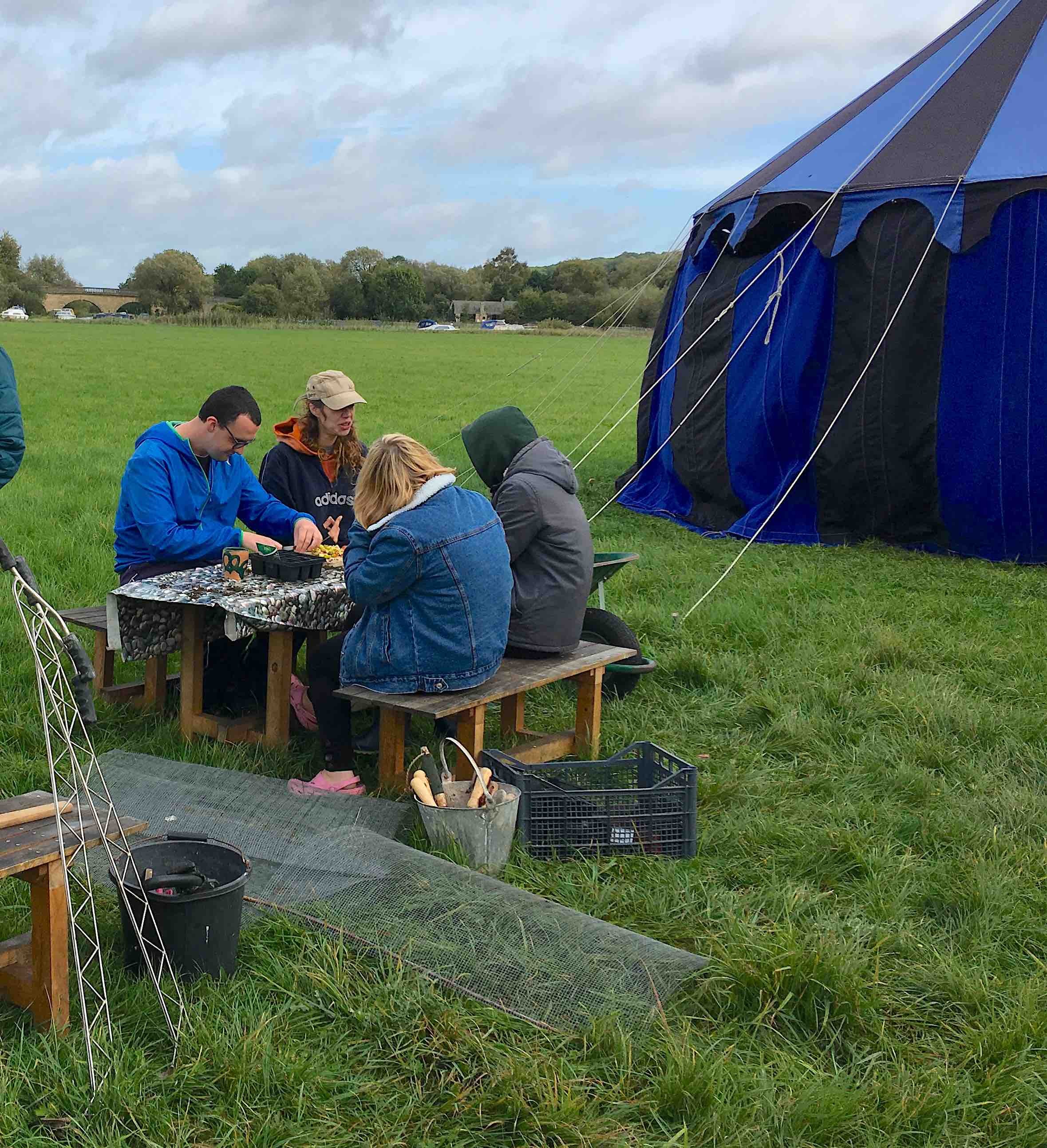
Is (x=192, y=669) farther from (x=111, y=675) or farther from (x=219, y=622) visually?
(x=111, y=675)

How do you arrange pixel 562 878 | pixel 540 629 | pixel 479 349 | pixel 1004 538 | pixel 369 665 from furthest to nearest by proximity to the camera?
1. pixel 479 349
2. pixel 1004 538
3. pixel 540 629
4. pixel 369 665
5. pixel 562 878

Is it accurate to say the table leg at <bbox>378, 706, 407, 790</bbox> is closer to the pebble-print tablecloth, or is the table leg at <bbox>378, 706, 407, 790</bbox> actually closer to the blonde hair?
the pebble-print tablecloth

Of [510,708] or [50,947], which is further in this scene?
[510,708]

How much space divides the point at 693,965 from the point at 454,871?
29.6 inches

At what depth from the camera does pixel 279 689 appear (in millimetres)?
4902

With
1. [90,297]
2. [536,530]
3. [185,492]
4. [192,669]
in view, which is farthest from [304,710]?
[90,297]

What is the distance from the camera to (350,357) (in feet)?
117

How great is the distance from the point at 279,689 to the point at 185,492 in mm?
1023

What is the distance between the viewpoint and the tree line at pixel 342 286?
2709 inches

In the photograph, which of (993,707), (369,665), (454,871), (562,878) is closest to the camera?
(454,871)

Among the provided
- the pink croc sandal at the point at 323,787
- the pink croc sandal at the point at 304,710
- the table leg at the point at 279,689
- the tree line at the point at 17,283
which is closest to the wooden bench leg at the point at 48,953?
the pink croc sandal at the point at 323,787

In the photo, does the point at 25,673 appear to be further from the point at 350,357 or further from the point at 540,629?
the point at 350,357

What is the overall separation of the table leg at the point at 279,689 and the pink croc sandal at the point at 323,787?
0.40 meters

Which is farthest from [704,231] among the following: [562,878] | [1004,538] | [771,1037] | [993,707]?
[771,1037]
